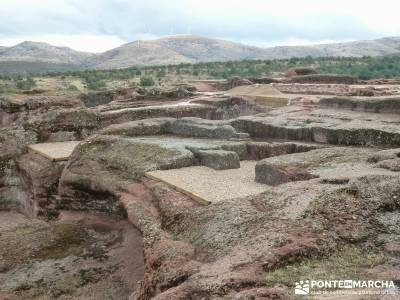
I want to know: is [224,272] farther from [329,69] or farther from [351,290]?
[329,69]

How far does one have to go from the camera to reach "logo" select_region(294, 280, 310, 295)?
17.1ft

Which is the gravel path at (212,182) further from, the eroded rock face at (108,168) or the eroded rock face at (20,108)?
the eroded rock face at (20,108)

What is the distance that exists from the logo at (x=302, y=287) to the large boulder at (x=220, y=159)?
21.7 ft

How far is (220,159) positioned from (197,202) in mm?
2802

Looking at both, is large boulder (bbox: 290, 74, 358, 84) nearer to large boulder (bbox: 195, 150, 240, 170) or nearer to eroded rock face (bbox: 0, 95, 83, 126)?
eroded rock face (bbox: 0, 95, 83, 126)

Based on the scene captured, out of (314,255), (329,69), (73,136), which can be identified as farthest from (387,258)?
(329,69)

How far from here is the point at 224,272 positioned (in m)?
6.10

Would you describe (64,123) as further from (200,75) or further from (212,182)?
(200,75)

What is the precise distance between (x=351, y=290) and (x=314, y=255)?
44.5 inches

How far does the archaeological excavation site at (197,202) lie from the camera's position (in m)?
6.34

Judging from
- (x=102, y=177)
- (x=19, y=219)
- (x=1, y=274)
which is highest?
(x=102, y=177)

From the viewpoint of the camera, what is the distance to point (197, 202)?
9391 mm

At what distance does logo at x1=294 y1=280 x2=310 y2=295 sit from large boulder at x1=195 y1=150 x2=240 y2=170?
661 cm

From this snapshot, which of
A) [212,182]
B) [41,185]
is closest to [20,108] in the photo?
[41,185]
